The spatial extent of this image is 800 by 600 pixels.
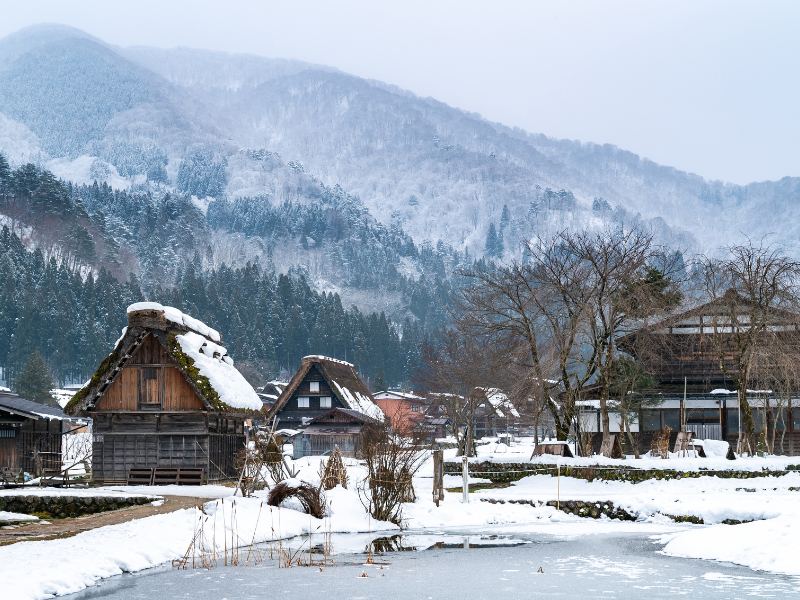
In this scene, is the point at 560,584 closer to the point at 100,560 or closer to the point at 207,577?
the point at 207,577

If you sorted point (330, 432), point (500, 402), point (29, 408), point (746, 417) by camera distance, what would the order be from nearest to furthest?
point (746, 417) < point (29, 408) < point (500, 402) < point (330, 432)

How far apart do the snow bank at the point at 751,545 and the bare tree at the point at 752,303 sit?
22.9 metres

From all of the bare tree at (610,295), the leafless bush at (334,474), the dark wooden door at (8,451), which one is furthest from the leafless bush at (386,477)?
the dark wooden door at (8,451)

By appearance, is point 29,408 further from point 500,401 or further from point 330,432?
point 330,432

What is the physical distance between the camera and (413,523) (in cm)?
3053

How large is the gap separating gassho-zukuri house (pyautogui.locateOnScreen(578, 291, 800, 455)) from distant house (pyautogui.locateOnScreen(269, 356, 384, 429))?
29826 millimetres

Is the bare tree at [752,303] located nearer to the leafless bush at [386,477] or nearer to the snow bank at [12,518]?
the leafless bush at [386,477]

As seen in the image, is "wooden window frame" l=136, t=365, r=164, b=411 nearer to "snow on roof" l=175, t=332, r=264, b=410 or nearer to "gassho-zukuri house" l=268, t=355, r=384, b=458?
"snow on roof" l=175, t=332, r=264, b=410

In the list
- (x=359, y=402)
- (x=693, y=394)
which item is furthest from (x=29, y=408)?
(x=359, y=402)

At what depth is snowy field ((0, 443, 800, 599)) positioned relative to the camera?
779 inches

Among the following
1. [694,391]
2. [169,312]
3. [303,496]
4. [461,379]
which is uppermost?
[169,312]

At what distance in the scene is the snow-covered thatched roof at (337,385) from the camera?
84812mm

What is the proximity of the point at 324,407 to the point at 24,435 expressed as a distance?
38.8 metres

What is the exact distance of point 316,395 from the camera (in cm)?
8744
